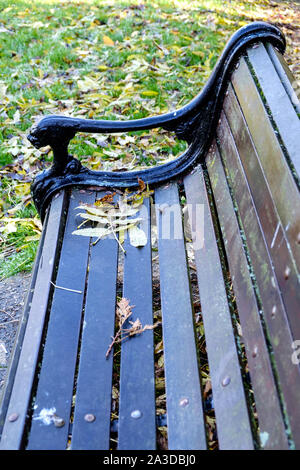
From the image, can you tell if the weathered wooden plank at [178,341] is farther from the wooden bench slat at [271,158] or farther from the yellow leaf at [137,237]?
the wooden bench slat at [271,158]

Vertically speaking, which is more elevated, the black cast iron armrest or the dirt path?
the black cast iron armrest

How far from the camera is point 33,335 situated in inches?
79.4

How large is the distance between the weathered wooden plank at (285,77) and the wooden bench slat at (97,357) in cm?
101

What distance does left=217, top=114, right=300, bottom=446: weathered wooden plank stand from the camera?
53.8 inches

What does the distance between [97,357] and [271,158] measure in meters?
0.92

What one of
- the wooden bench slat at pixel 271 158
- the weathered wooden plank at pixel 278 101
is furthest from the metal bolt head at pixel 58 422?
the weathered wooden plank at pixel 278 101

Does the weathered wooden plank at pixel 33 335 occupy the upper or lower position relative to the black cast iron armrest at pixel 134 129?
lower

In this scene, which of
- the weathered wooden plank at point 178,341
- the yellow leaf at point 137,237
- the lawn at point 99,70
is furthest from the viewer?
the lawn at point 99,70

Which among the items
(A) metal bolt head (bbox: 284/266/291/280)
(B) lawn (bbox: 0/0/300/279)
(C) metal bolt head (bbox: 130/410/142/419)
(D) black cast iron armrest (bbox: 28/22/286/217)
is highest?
(B) lawn (bbox: 0/0/300/279)

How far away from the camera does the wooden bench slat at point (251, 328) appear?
145 cm

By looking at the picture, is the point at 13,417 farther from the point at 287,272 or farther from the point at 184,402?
the point at 287,272

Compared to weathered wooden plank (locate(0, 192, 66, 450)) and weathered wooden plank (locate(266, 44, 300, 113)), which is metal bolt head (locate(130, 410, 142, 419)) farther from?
weathered wooden plank (locate(266, 44, 300, 113))

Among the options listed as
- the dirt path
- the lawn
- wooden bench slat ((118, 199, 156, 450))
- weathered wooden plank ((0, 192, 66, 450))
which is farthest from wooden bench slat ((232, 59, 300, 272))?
the lawn

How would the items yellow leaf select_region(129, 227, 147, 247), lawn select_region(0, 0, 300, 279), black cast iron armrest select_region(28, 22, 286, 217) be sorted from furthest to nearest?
lawn select_region(0, 0, 300, 279) → black cast iron armrest select_region(28, 22, 286, 217) → yellow leaf select_region(129, 227, 147, 247)
